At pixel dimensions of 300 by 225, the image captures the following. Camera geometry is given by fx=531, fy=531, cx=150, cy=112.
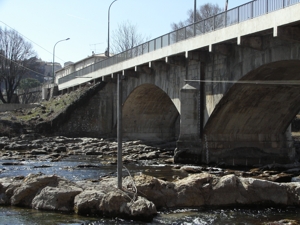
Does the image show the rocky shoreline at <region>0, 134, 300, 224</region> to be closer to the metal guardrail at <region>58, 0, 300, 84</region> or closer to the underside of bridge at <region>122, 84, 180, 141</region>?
the metal guardrail at <region>58, 0, 300, 84</region>

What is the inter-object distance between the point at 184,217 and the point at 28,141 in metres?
32.2

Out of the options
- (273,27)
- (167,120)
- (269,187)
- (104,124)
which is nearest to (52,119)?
(104,124)

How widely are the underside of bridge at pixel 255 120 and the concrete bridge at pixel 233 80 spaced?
0.05 meters

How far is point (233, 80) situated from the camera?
92.3 ft

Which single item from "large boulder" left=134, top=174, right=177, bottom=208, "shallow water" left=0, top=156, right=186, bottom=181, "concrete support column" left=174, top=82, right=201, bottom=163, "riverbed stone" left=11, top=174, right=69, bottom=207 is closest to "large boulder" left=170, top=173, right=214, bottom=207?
Result: "large boulder" left=134, top=174, right=177, bottom=208

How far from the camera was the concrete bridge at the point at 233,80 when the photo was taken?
24438 mm

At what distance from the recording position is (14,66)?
73.6 metres

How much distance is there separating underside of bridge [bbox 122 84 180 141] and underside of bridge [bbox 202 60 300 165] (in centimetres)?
1378

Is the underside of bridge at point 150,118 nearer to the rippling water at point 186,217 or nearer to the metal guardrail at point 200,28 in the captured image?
the metal guardrail at point 200,28

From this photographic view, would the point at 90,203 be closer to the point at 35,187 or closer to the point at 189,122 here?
the point at 35,187

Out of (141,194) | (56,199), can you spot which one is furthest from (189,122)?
(56,199)

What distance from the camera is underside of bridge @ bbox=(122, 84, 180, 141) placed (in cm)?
4712

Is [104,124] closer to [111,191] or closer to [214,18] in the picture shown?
[214,18]

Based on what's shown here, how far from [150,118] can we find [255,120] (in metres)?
18.0
